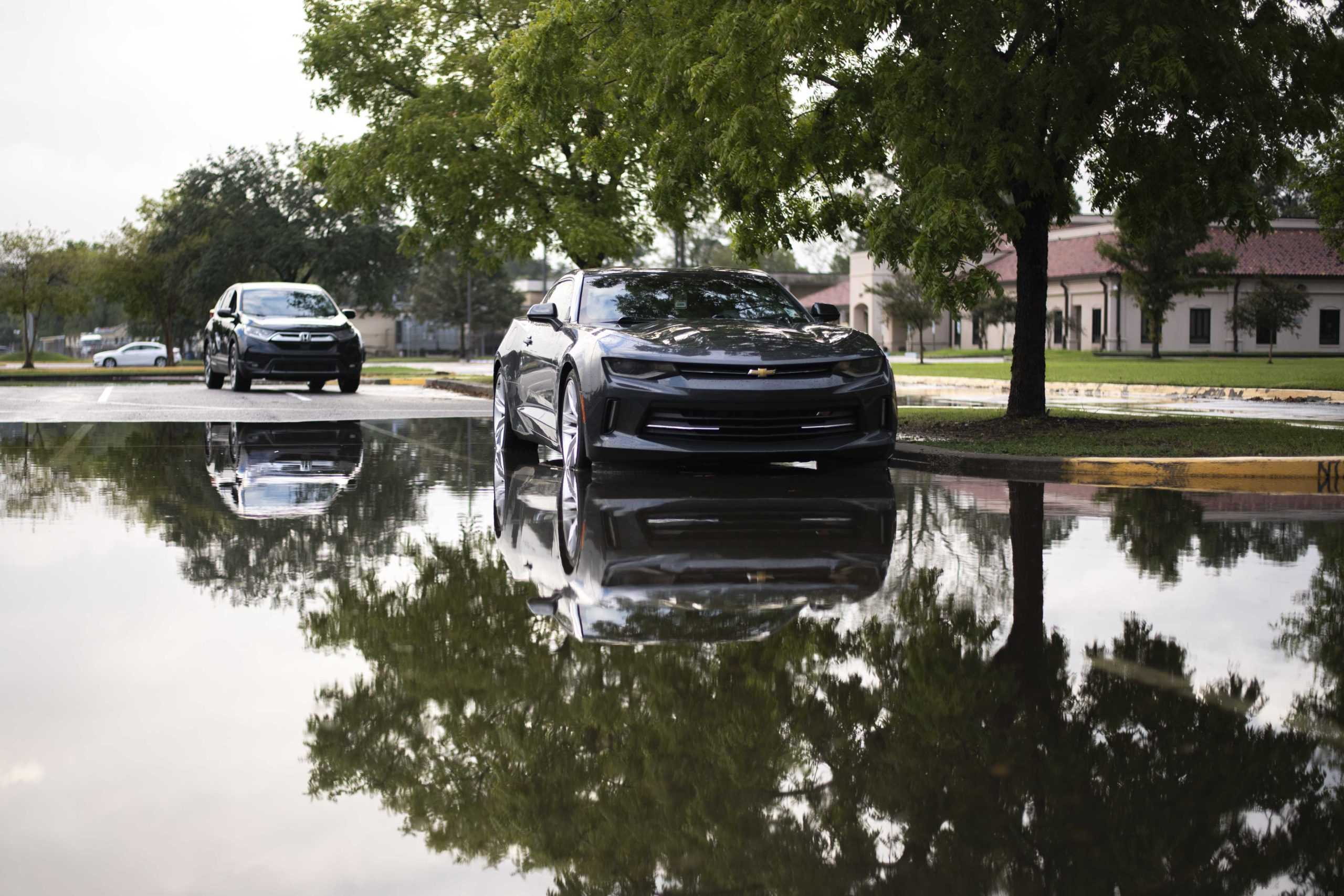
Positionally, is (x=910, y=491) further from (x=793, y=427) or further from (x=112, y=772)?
(x=112, y=772)

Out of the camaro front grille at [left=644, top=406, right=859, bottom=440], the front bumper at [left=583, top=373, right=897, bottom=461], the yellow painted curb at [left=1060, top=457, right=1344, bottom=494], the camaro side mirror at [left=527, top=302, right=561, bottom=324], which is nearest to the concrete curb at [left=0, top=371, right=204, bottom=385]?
the camaro side mirror at [left=527, top=302, right=561, bottom=324]

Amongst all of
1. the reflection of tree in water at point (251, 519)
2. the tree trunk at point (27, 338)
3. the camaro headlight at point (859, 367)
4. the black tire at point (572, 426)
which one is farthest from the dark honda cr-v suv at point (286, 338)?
the tree trunk at point (27, 338)

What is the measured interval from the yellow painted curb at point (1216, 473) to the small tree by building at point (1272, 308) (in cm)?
4472

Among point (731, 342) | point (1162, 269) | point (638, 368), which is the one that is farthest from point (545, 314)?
point (1162, 269)

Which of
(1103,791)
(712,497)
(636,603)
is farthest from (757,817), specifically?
(712,497)

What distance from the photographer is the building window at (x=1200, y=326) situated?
68.9m

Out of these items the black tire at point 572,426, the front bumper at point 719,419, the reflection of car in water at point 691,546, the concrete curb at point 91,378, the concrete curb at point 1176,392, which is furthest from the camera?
the concrete curb at point 91,378

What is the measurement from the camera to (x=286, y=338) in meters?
26.1

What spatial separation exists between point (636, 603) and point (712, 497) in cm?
382

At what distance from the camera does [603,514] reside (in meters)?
9.29

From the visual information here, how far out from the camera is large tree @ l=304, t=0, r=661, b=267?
29.6m

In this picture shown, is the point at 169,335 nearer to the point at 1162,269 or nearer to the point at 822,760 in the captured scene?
the point at 1162,269

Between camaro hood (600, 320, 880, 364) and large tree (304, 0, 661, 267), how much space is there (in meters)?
17.5

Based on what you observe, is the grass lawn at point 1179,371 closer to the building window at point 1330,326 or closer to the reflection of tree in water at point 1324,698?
the building window at point 1330,326
